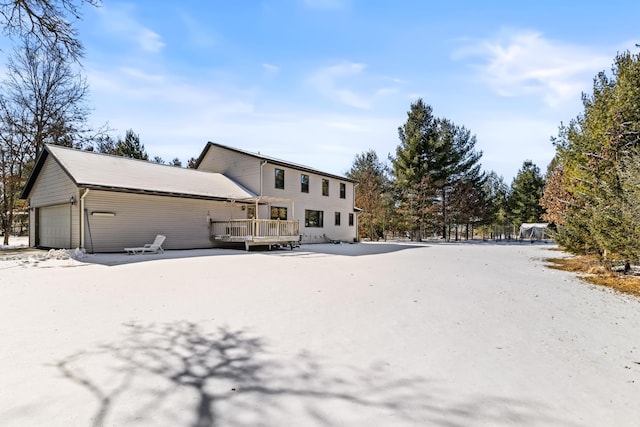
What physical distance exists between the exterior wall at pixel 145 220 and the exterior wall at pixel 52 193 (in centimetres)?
72

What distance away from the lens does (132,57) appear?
955cm

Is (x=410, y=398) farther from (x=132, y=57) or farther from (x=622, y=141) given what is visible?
(x=622, y=141)

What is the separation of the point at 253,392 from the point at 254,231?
13.8 m

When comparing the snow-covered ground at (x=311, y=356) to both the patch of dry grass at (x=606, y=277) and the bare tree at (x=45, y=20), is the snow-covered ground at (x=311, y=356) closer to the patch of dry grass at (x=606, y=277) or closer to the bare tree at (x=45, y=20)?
the patch of dry grass at (x=606, y=277)

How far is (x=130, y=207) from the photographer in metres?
14.3

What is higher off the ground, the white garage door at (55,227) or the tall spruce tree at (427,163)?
the tall spruce tree at (427,163)

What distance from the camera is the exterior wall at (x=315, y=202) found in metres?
20.5

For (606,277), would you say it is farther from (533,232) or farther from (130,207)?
(533,232)

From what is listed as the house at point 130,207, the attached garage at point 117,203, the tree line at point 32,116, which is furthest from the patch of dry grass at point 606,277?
the tree line at point 32,116

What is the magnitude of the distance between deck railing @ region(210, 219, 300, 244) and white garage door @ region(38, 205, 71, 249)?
605 cm

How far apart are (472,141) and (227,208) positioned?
26540mm

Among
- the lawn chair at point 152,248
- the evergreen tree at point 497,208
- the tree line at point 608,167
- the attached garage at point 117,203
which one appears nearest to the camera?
the tree line at point 608,167

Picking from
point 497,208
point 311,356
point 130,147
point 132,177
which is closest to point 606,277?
point 311,356

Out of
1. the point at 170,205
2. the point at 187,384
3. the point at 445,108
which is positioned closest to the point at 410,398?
the point at 187,384
